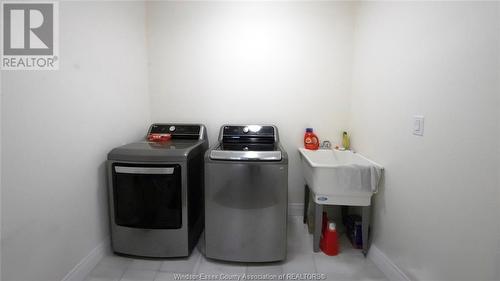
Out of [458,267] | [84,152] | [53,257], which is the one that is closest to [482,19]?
[458,267]

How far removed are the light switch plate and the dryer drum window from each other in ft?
4.78

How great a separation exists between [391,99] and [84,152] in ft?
6.70

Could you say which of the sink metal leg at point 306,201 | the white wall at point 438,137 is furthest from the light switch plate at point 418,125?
the sink metal leg at point 306,201

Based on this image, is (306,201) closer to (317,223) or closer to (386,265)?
(317,223)

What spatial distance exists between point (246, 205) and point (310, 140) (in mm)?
987

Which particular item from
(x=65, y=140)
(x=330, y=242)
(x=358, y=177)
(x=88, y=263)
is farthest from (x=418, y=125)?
(x=88, y=263)

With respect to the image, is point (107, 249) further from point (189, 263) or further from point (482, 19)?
point (482, 19)

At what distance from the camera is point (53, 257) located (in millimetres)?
1229

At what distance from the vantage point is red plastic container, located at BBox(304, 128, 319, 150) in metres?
2.12

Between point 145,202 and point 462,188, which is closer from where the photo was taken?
point 462,188

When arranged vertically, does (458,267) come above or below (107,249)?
above

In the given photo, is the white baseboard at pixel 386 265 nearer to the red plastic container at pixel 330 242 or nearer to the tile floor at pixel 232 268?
the tile floor at pixel 232 268

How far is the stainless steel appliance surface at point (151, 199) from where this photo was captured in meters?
1.50

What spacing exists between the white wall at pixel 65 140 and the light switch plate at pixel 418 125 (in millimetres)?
1997
